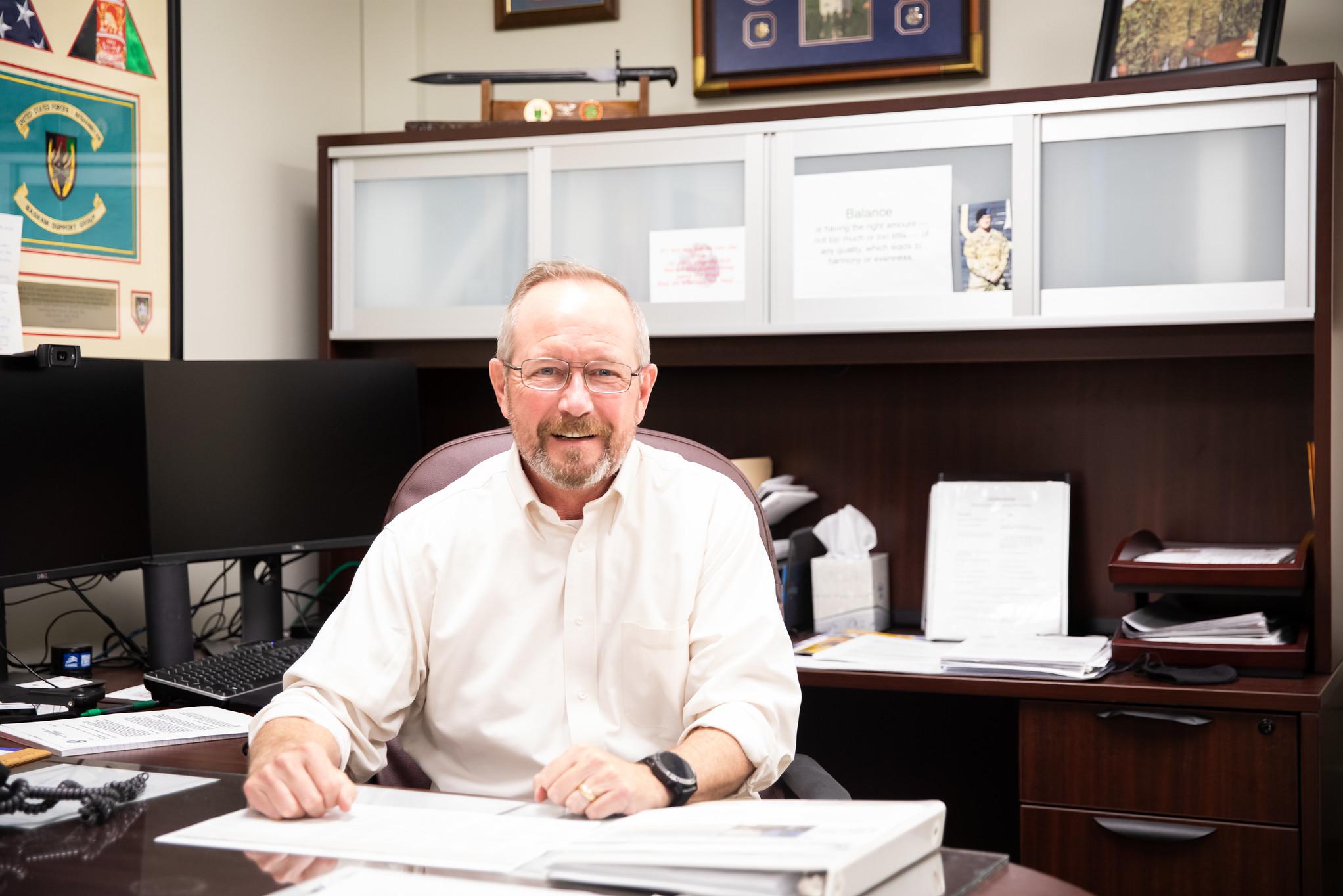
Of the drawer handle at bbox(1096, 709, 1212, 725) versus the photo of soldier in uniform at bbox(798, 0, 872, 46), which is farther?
the photo of soldier in uniform at bbox(798, 0, 872, 46)

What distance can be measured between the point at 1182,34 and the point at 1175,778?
1.34 metres

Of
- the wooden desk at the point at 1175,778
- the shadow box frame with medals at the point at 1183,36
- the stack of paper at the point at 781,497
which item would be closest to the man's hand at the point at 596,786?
the wooden desk at the point at 1175,778

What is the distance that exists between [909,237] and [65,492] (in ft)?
5.14

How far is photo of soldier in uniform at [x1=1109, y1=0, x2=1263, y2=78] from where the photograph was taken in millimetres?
2271

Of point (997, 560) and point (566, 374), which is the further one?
point (997, 560)

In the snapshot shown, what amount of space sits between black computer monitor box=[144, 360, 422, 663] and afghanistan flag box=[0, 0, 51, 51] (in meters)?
0.62

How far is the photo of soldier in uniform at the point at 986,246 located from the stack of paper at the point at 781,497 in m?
0.58

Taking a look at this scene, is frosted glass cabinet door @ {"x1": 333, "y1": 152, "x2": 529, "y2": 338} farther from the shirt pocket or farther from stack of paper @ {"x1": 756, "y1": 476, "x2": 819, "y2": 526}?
the shirt pocket

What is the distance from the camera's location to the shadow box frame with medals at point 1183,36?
88.5 inches

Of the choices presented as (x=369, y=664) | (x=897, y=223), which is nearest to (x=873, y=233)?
(x=897, y=223)

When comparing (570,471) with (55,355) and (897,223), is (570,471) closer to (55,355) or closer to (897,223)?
(55,355)

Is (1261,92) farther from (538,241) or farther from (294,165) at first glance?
(294,165)

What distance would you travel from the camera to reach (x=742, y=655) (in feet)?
5.10

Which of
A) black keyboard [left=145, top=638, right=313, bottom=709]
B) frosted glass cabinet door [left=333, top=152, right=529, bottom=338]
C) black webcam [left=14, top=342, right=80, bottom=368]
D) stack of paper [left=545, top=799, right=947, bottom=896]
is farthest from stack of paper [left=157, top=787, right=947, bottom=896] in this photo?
frosted glass cabinet door [left=333, top=152, right=529, bottom=338]
